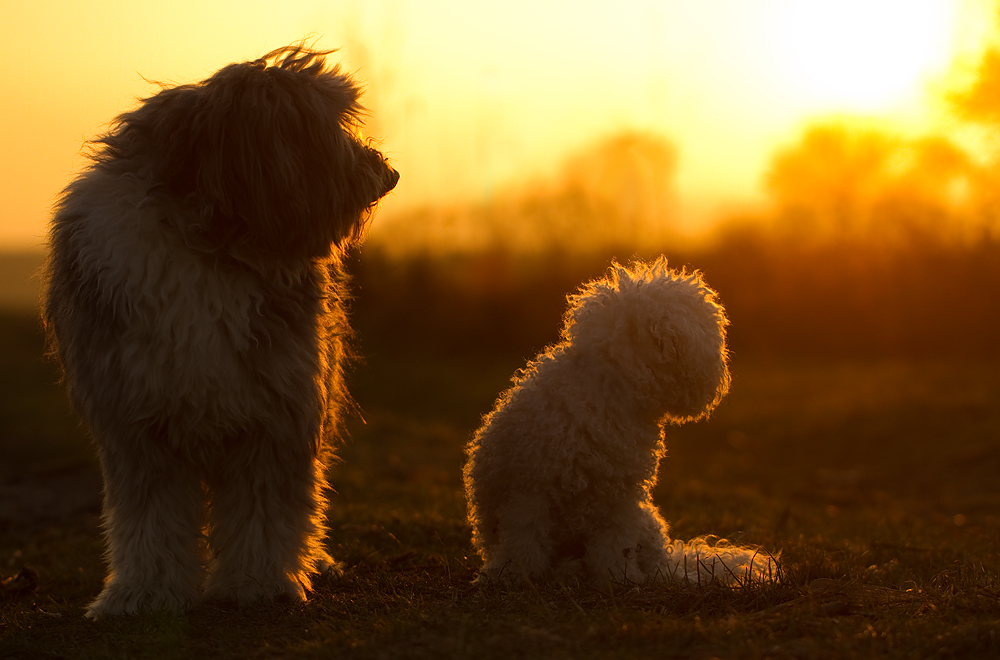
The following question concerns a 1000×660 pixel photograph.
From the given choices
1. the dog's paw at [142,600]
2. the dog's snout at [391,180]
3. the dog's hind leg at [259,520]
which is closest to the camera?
the dog's paw at [142,600]

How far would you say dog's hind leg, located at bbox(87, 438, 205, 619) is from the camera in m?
4.46

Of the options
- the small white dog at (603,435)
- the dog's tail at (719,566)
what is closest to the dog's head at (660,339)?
the small white dog at (603,435)

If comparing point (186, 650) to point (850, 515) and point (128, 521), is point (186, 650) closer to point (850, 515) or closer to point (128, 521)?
point (128, 521)

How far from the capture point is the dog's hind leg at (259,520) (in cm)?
459

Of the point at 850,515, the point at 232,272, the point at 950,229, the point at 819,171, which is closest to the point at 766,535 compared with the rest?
the point at 850,515

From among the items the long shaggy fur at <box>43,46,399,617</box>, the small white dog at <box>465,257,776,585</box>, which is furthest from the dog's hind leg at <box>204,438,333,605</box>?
the small white dog at <box>465,257,776,585</box>

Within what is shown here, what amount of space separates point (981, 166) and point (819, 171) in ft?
27.3

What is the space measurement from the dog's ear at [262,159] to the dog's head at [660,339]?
1283mm

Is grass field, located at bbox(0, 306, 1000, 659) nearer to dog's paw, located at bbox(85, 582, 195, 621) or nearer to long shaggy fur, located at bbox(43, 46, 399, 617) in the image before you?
dog's paw, located at bbox(85, 582, 195, 621)

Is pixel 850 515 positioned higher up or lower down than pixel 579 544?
higher up

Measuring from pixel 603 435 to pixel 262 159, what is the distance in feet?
6.68

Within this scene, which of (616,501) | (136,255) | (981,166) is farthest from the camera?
(981,166)

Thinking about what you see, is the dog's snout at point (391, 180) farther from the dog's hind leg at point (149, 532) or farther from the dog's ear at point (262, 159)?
the dog's hind leg at point (149, 532)

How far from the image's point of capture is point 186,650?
3902 millimetres
